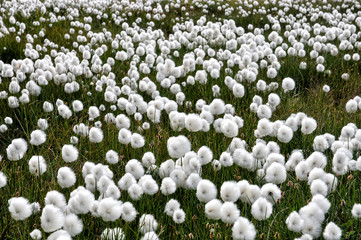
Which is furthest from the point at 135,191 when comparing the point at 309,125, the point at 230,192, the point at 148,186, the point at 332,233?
the point at 309,125

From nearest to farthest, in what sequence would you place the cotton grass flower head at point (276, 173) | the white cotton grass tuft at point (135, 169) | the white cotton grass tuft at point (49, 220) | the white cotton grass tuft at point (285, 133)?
the white cotton grass tuft at point (49, 220)
the cotton grass flower head at point (276, 173)
the white cotton grass tuft at point (135, 169)
the white cotton grass tuft at point (285, 133)

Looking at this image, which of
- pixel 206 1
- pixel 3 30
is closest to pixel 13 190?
pixel 3 30

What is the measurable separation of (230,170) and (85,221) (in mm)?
1243

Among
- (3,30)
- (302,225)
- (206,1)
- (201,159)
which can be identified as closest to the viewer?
(302,225)

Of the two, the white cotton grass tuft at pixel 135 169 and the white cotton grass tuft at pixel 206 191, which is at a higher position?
the white cotton grass tuft at pixel 206 191

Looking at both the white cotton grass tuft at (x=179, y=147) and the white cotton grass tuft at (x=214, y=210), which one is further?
the white cotton grass tuft at (x=179, y=147)

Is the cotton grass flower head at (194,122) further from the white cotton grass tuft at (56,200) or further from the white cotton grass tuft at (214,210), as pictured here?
the white cotton grass tuft at (56,200)

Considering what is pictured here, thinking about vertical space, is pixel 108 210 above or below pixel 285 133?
below

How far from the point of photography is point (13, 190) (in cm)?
288

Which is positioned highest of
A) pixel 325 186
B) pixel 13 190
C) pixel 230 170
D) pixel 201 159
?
pixel 325 186

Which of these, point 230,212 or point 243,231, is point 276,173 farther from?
point 243,231

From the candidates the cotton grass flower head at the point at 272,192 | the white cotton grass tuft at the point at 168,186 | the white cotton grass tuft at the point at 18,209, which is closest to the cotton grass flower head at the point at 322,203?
the cotton grass flower head at the point at 272,192

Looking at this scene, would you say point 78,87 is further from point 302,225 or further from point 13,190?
point 302,225

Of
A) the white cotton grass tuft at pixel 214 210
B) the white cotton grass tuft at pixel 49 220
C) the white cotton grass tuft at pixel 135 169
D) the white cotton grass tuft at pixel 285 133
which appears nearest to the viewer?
the white cotton grass tuft at pixel 49 220
